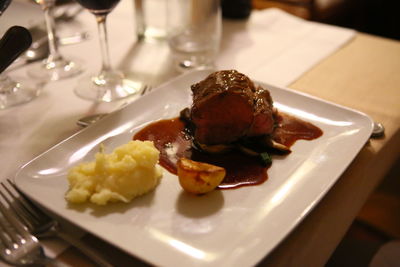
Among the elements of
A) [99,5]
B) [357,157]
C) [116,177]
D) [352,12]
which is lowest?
[352,12]

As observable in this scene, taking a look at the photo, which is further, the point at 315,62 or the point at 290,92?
the point at 315,62

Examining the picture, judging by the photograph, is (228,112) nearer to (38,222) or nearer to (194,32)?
(38,222)

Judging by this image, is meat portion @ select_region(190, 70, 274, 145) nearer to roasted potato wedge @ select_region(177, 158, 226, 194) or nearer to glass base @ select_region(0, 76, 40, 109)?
roasted potato wedge @ select_region(177, 158, 226, 194)

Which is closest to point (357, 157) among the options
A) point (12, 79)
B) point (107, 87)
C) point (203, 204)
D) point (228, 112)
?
point (228, 112)

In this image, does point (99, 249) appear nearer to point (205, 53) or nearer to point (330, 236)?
point (330, 236)

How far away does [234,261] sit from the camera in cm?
82

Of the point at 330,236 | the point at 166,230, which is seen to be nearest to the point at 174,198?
the point at 166,230

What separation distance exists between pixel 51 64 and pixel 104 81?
1.09 feet

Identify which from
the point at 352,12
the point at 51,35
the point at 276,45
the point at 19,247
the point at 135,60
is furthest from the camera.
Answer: the point at 352,12

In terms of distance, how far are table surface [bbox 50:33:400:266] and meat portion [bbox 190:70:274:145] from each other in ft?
0.98

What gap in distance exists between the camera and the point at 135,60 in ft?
6.51

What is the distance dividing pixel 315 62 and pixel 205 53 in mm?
526

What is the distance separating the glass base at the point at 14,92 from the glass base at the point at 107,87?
181mm

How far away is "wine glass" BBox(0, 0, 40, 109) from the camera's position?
1.22m
